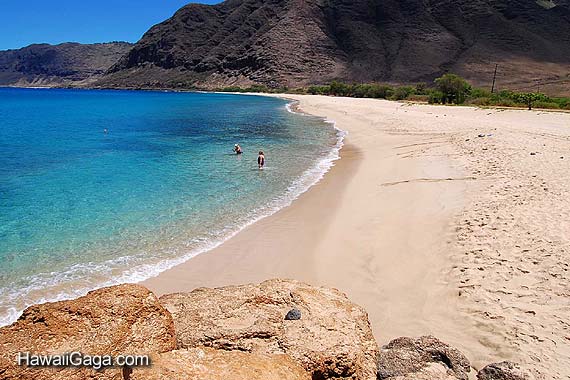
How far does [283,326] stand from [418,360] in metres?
1.66

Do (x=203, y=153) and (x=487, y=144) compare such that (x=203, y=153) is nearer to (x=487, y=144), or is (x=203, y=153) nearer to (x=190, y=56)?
(x=487, y=144)

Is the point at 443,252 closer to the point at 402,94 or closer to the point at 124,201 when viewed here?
the point at 124,201

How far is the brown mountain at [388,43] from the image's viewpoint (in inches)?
4621

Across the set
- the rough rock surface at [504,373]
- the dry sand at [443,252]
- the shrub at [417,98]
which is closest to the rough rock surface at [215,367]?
the rough rock surface at [504,373]

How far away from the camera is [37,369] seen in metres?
2.55

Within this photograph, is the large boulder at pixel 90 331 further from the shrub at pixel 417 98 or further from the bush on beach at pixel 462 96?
the shrub at pixel 417 98

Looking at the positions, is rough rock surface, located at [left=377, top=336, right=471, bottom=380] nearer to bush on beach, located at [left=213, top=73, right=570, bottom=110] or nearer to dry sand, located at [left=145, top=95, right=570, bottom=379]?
dry sand, located at [left=145, top=95, right=570, bottom=379]

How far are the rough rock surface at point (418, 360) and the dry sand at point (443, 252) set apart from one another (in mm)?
796

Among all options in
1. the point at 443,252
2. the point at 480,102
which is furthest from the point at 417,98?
the point at 443,252

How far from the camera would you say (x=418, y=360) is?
4.38 m

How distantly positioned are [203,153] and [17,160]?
36.5ft

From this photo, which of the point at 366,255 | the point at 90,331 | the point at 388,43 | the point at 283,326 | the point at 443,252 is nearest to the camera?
the point at 90,331

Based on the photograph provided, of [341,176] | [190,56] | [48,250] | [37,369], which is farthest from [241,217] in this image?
[190,56]

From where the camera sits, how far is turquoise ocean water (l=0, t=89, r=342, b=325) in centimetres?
875
